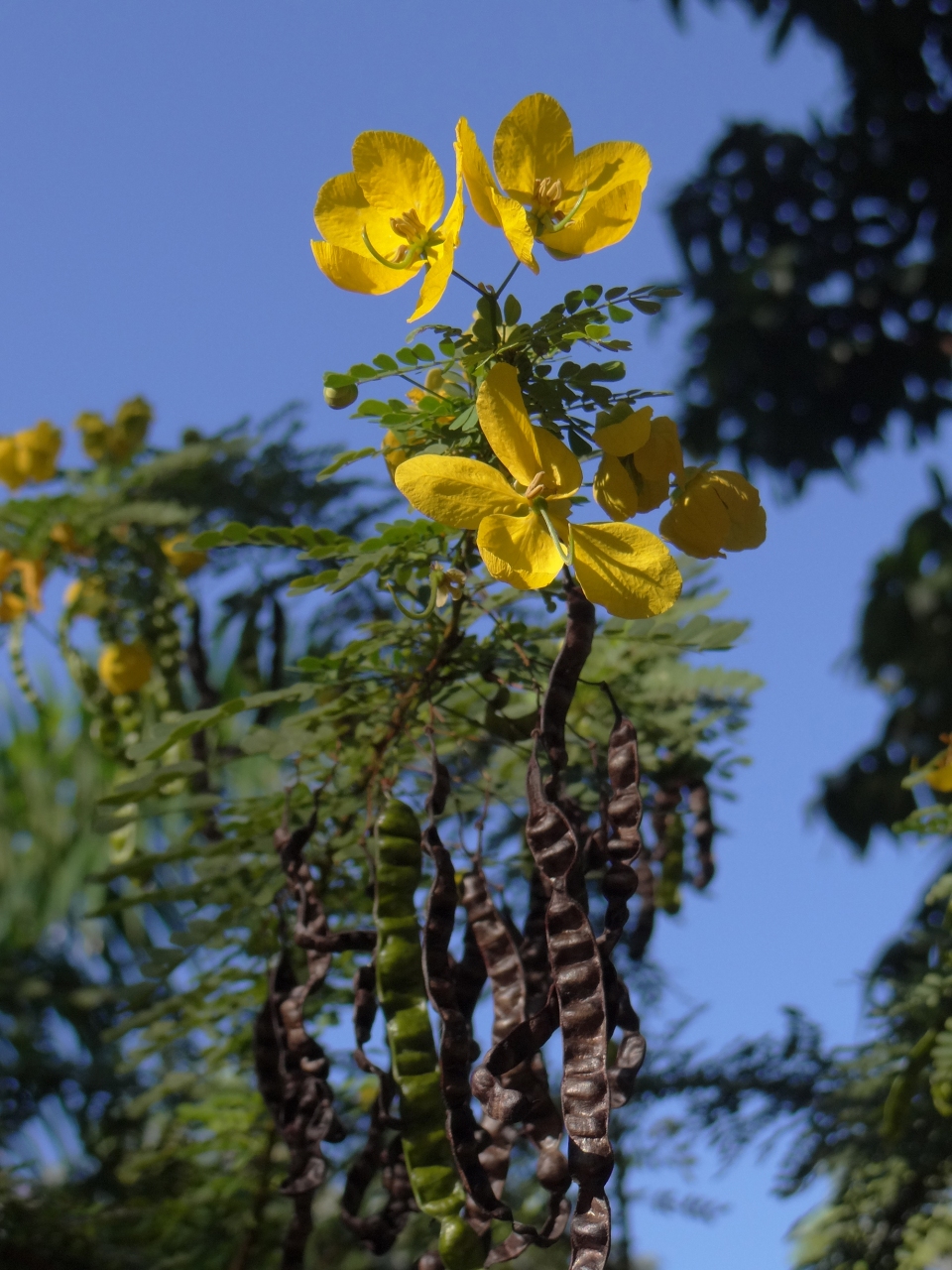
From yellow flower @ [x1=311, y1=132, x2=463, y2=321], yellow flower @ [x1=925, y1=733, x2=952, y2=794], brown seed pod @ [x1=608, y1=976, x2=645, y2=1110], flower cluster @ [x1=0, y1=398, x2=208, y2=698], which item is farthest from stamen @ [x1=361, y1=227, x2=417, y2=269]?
flower cluster @ [x1=0, y1=398, x2=208, y2=698]

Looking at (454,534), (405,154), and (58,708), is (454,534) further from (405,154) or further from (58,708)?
(58,708)

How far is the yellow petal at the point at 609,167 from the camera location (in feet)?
3.70

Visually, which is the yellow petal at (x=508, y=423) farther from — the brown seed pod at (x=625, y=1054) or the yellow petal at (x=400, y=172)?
the brown seed pod at (x=625, y=1054)

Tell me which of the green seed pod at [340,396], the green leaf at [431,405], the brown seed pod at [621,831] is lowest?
the brown seed pod at [621,831]

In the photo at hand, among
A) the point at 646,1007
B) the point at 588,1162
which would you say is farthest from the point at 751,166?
the point at 588,1162

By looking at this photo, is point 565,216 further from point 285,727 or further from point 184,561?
point 184,561

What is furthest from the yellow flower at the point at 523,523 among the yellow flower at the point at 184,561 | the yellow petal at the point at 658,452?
the yellow flower at the point at 184,561

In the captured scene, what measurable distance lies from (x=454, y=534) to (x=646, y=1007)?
1348mm

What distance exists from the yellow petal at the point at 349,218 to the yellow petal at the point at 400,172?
1 centimetres

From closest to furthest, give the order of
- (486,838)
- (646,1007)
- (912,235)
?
(486,838) < (646,1007) < (912,235)

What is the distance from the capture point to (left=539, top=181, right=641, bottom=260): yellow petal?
3.64 ft

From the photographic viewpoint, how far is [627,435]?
1057mm

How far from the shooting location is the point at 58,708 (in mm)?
4230

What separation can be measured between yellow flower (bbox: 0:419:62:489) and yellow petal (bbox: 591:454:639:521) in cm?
196
